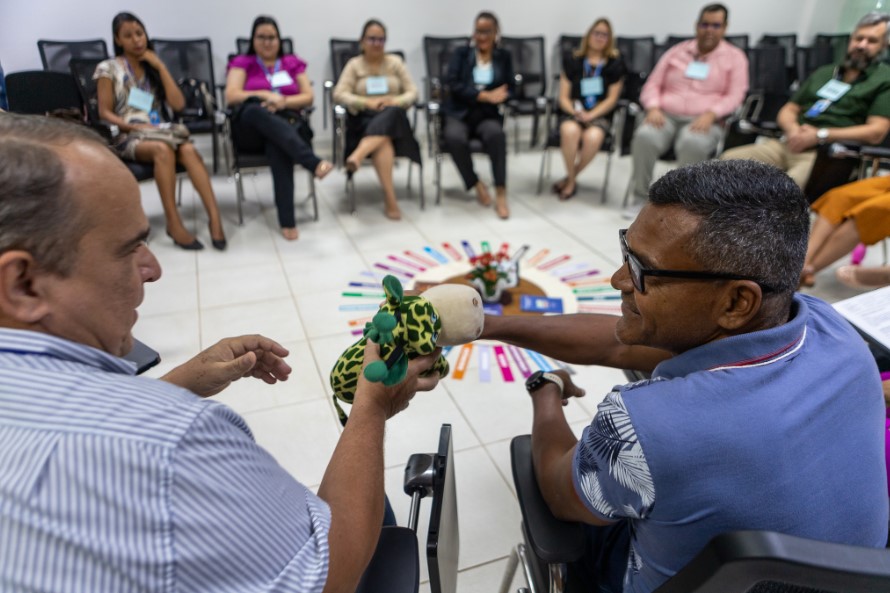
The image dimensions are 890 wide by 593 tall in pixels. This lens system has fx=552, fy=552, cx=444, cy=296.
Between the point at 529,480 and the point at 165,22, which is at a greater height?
the point at 165,22

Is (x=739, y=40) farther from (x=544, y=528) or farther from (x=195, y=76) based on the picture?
(x=544, y=528)

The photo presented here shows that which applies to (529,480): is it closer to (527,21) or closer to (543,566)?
(543,566)

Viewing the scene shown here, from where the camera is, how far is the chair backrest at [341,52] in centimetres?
511

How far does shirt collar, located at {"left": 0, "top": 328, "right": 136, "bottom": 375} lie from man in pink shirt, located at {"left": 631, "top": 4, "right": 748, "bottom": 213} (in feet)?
13.5

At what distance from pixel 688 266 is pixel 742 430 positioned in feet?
0.88

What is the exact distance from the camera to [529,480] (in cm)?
106

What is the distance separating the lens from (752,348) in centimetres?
82

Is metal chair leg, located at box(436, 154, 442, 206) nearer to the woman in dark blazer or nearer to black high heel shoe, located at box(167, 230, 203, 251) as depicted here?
the woman in dark blazer

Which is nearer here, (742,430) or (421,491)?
(742,430)

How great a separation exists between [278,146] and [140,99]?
90cm

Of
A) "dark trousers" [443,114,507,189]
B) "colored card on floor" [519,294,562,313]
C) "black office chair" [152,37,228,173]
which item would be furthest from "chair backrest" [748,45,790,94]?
"black office chair" [152,37,228,173]

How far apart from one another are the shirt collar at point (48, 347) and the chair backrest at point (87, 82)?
352 cm

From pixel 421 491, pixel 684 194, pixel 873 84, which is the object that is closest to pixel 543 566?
pixel 421 491

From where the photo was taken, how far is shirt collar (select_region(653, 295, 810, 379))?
0.81 meters
